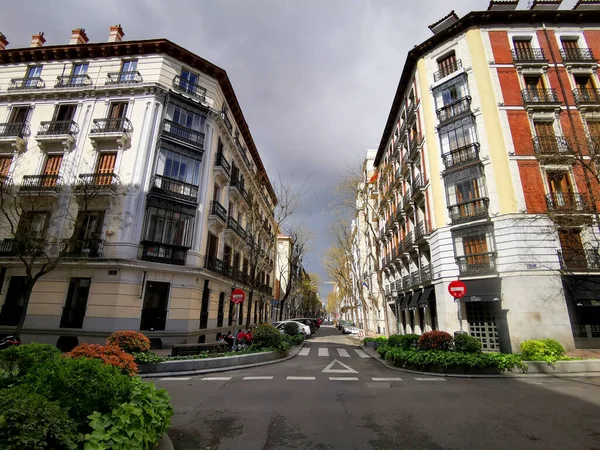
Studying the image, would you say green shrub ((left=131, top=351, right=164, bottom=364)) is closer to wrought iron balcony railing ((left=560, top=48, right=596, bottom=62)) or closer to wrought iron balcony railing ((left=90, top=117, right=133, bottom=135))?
wrought iron balcony railing ((left=90, top=117, right=133, bottom=135))

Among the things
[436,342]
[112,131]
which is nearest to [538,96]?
[436,342]

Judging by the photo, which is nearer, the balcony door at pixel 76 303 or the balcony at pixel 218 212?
the balcony door at pixel 76 303

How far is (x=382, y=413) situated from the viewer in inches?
253

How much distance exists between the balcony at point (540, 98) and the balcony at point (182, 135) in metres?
21.6

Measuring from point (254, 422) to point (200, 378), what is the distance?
5.26m

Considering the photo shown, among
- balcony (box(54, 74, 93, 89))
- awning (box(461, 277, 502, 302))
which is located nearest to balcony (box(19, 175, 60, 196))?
balcony (box(54, 74, 93, 89))

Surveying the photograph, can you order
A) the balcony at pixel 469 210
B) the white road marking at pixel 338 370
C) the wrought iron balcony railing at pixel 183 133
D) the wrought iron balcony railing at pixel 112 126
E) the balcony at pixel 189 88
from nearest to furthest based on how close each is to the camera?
1. the white road marking at pixel 338 370
2. the balcony at pixel 469 210
3. the wrought iron balcony railing at pixel 112 126
4. the wrought iron balcony railing at pixel 183 133
5. the balcony at pixel 189 88

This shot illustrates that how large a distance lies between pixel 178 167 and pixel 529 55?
24925 mm

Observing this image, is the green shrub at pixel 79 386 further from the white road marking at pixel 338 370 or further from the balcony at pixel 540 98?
the balcony at pixel 540 98

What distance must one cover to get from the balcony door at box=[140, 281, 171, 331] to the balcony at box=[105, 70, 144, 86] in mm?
13606

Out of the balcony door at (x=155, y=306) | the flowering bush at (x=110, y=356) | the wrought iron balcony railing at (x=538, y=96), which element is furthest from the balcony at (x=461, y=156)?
the flowering bush at (x=110, y=356)

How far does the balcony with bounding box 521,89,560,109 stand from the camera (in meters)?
18.7

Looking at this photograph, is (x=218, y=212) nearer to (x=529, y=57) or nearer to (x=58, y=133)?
(x=58, y=133)

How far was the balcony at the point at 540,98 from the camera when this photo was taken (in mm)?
18703
